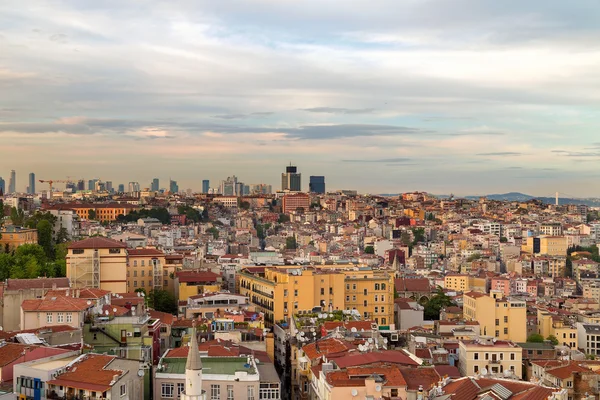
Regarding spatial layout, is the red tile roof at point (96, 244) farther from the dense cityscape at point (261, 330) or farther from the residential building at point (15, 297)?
the residential building at point (15, 297)

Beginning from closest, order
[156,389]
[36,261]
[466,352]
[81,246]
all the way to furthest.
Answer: [156,389]
[466,352]
[81,246]
[36,261]

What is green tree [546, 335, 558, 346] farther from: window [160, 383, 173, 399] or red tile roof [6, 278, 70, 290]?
window [160, 383, 173, 399]

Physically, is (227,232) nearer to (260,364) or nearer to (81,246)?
(81,246)

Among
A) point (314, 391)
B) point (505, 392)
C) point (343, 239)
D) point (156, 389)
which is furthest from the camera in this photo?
point (343, 239)

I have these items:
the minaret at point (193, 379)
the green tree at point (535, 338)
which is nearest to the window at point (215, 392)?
the minaret at point (193, 379)

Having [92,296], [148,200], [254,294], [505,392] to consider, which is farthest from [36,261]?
[148,200]

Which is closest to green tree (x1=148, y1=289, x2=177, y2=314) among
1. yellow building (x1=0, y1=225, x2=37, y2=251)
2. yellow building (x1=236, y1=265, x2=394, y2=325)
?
yellow building (x1=236, y1=265, x2=394, y2=325)

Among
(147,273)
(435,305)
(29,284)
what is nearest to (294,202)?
(435,305)
